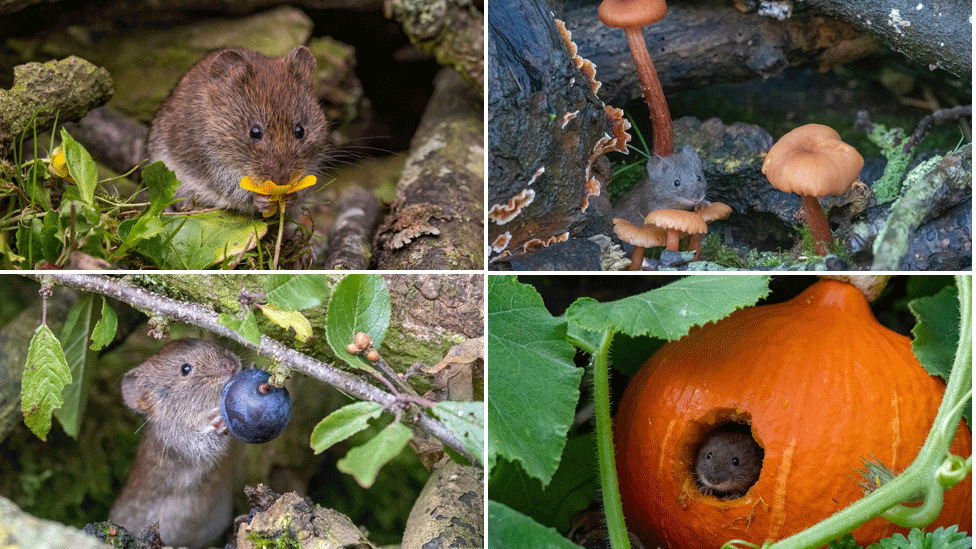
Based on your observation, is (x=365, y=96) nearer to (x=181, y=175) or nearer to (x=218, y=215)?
(x=181, y=175)

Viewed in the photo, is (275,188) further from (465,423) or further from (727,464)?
(727,464)

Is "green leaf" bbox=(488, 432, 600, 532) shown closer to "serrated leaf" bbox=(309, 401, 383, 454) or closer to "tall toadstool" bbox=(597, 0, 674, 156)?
"serrated leaf" bbox=(309, 401, 383, 454)

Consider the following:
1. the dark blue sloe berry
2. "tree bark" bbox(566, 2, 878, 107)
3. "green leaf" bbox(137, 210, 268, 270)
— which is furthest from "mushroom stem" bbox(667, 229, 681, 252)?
"green leaf" bbox(137, 210, 268, 270)

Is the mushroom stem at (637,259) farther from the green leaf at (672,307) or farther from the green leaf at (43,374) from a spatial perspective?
the green leaf at (43,374)

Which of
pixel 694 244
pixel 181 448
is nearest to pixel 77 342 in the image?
pixel 181 448

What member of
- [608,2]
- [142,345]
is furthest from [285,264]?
[608,2]
